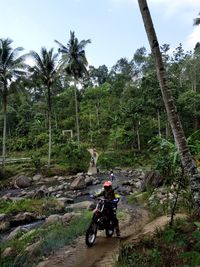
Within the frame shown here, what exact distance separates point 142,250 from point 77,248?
1974 millimetres

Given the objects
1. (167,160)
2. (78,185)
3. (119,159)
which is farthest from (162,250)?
(119,159)

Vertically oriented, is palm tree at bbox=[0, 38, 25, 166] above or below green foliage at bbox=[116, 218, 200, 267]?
above

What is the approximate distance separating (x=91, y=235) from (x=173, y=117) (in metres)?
3.14

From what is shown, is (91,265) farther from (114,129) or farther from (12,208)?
(114,129)

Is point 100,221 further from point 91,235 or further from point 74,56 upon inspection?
point 74,56

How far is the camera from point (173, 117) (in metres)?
6.78

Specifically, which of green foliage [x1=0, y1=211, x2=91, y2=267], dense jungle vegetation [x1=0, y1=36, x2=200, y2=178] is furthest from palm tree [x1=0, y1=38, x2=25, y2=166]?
green foliage [x1=0, y1=211, x2=91, y2=267]

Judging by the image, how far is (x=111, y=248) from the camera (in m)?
7.09

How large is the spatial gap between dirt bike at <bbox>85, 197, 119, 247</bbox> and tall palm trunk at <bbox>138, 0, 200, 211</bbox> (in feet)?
6.32

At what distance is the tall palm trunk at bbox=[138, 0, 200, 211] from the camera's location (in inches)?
266

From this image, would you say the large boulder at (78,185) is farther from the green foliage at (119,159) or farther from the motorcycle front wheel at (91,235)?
the motorcycle front wheel at (91,235)

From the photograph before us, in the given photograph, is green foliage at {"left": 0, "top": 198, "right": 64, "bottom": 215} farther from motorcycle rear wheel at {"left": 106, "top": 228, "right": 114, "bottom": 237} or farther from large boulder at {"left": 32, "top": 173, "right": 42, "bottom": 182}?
large boulder at {"left": 32, "top": 173, "right": 42, "bottom": 182}

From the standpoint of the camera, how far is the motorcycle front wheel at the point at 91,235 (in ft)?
23.2

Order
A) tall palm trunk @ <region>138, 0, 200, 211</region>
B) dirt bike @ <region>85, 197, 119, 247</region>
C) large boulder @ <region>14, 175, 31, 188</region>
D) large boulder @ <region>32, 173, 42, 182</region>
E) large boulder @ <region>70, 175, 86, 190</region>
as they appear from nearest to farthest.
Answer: tall palm trunk @ <region>138, 0, 200, 211</region> → dirt bike @ <region>85, 197, 119, 247</region> → large boulder @ <region>70, 175, 86, 190</region> → large boulder @ <region>14, 175, 31, 188</region> → large boulder @ <region>32, 173, 42, 182</region>
